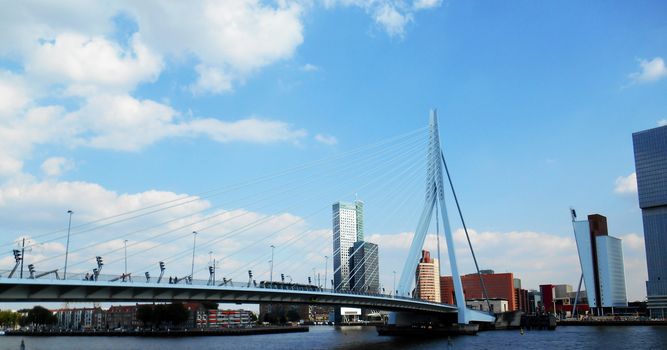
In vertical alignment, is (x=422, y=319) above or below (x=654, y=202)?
below

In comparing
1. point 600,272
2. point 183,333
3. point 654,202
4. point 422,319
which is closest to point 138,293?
point 422,319

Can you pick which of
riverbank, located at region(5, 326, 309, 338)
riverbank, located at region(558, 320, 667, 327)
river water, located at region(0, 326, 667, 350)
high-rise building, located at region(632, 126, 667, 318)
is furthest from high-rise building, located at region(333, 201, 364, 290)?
high-rise building, located at region(632, 126, 667, 318)

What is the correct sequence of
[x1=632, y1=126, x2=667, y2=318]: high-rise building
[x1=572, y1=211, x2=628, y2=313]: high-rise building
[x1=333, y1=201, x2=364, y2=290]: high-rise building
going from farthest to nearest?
[x1=572, y1=211, x2=628, y2=313]: high-rise building < [x1=632, y1=126, x2=667, y2=318]: high-rise building < [x1=333, y1=201, x2=364, y2=290]: high-rise building

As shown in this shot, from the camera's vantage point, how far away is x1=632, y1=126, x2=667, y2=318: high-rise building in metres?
184

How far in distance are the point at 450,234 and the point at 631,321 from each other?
3882 inches

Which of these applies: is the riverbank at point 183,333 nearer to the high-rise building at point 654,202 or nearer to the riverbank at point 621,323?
the riverbank at point 621,323

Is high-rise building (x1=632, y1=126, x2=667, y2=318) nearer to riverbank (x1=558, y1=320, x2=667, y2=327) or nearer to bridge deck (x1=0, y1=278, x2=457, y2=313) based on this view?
riverbank (x1=558, y1=320, x2=667, y2=327)

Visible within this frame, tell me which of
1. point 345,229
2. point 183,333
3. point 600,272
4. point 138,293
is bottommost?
point 183,333

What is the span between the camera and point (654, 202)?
188 metres

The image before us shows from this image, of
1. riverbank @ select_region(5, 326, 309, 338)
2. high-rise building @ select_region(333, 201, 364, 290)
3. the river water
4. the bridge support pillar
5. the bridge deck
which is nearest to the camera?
the bridge deck

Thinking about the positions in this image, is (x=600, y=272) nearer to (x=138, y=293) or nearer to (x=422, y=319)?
(x=422, y=319)

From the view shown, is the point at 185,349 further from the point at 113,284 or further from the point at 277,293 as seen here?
the point at 113,284

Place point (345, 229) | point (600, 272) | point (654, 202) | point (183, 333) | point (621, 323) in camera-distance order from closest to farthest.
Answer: point (183, 333)
point (621, 323)
point (345, 229)
point (654, 202)
point (600, 272)

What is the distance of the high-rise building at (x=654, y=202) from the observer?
605ft
